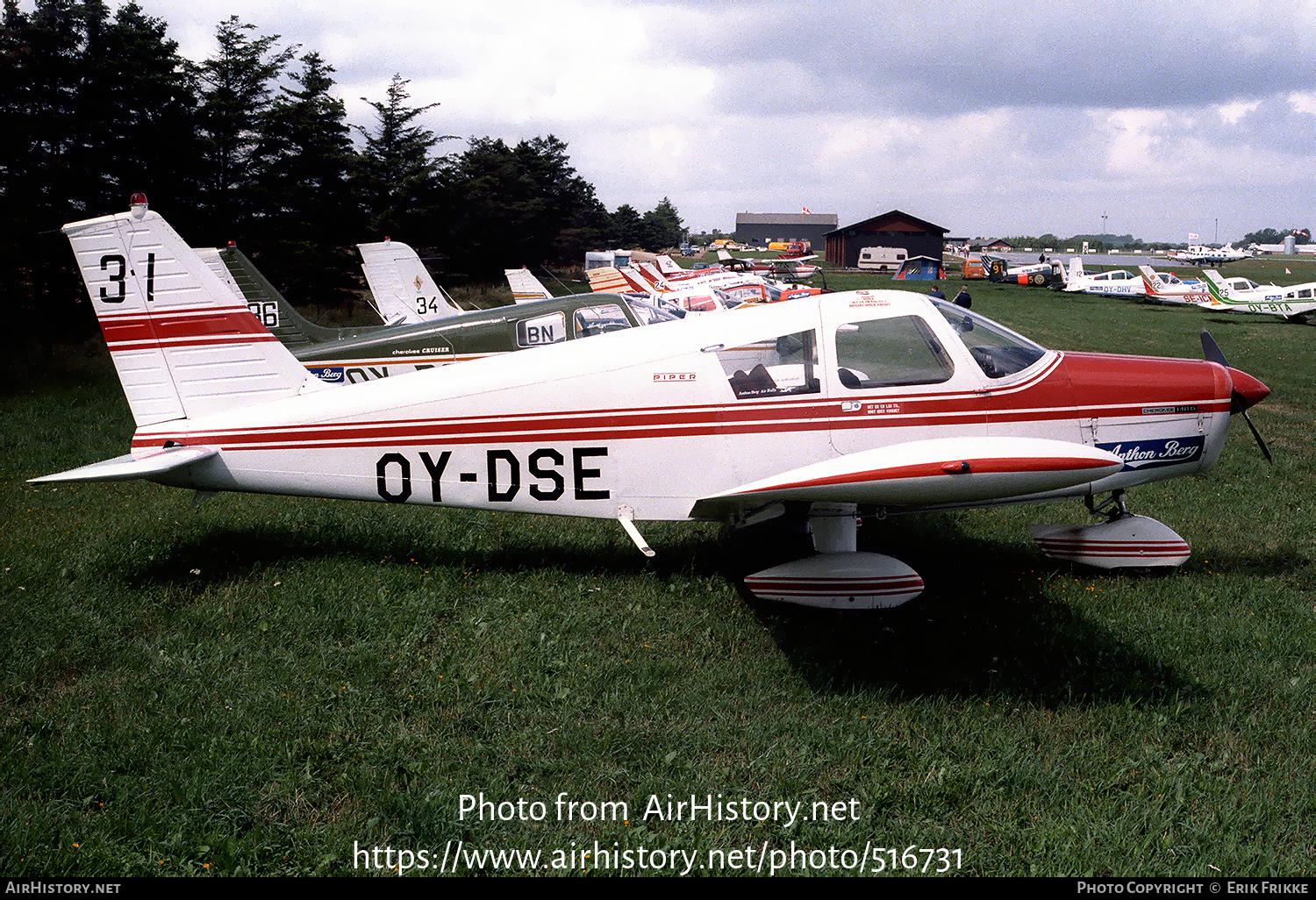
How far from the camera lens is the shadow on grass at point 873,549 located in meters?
5.11

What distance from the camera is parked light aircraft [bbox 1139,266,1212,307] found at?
3988cm

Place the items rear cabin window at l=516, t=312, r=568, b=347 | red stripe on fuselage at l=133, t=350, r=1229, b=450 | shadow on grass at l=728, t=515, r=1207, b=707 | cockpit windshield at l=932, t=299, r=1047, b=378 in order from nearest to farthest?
shadow on grass at l=728, t=515, r=1207, b=707 → red stripe on fuselage at l=133, t=350, r=1229, b=450 → cockpit windshield at l=932, t=299, r=1047, b=378 → rear cabin window at l=516, t=312, r=568, b=347

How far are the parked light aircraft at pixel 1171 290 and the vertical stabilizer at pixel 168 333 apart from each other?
43.1 m

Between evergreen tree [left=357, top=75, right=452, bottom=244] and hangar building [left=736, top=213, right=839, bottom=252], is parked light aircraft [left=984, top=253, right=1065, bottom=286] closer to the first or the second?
evergreen tree [left=357, top=75, right=452, bottom=244]

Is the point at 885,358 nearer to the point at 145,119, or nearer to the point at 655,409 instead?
the point at 655,409

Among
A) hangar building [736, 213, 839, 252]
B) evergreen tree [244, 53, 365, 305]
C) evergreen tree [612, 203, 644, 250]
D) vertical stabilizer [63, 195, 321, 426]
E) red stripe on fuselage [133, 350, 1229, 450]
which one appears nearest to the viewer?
red stripe on fuselage [133, 350, 1229, 450]

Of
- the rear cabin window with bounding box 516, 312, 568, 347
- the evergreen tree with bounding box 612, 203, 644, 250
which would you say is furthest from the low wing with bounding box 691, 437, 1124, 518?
the evergreen tree with bounding box 612, 203, 644, 250

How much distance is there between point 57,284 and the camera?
55.5ft

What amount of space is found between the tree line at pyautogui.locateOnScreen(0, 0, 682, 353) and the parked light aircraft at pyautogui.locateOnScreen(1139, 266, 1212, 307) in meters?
32.4

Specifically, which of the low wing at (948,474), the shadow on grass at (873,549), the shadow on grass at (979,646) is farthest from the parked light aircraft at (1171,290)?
the low wing at (948,474)

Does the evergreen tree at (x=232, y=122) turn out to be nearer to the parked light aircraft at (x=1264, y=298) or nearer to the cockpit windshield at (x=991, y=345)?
Result: the cockpit windshield at (x=991, y=345)

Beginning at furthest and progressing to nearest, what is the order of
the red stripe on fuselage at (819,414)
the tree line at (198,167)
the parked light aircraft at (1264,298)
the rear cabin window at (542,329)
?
the parked light aircraft at (1264,298) < the tree line at (198,167) < the rear cabin window at (542,329) < the red stripe on fuselage at (819,414)

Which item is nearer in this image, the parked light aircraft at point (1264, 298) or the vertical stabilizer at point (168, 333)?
the vertical stabilizer at point (168, 333)
